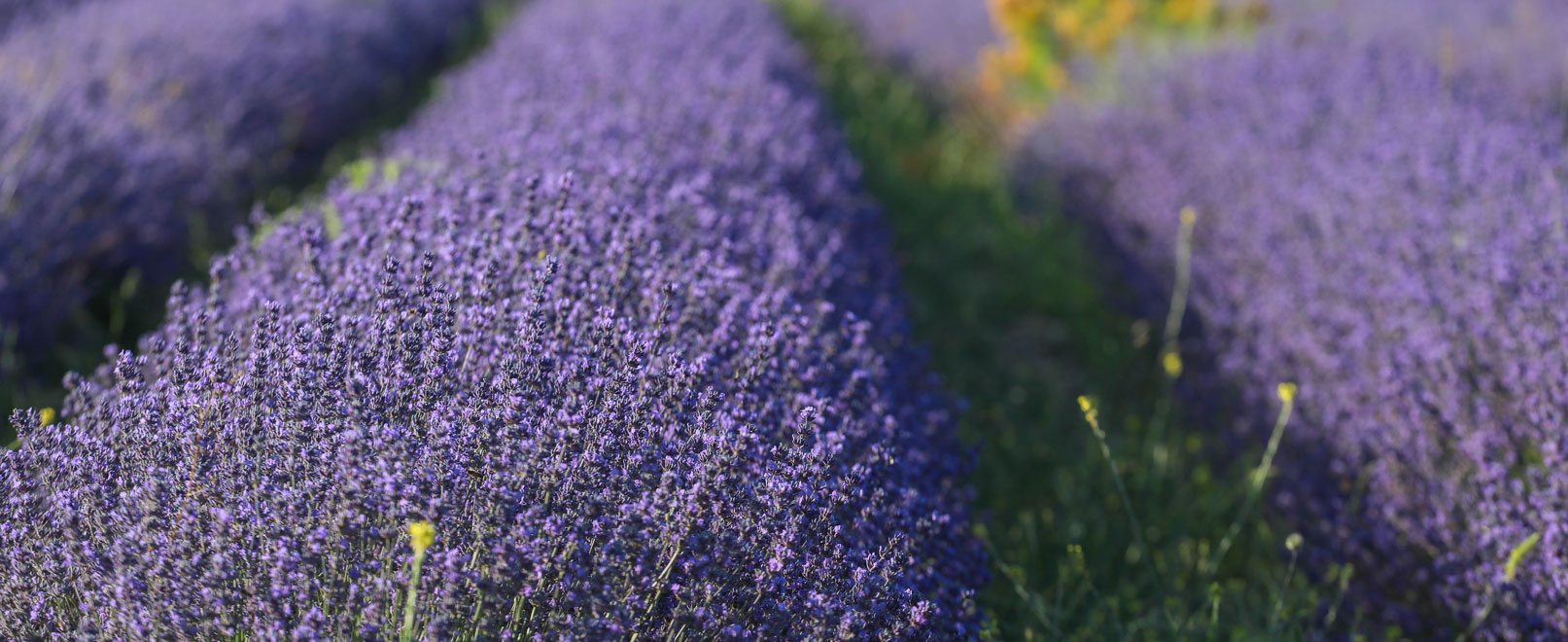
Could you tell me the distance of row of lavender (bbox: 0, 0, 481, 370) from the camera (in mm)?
2980

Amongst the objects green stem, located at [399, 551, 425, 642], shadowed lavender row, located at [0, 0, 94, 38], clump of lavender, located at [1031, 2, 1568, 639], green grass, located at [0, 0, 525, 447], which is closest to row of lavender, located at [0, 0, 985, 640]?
green stem, located at [399, 551, 425, 642]

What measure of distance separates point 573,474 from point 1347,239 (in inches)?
96.6

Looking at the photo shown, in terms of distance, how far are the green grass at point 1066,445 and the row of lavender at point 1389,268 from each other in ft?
0.66

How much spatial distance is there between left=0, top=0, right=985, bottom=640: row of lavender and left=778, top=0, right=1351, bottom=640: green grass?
53 cm

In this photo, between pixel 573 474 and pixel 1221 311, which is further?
pixel 1221 311

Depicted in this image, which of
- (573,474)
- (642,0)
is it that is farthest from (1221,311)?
(642,0)

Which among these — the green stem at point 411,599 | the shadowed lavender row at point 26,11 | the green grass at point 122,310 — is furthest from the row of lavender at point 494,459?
the shadowed lavender row at point 26,11

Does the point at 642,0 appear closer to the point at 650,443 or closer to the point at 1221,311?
the point at 1221,311

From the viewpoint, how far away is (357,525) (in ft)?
4.83

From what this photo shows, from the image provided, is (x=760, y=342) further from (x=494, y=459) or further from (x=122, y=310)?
(x=122, y=310)

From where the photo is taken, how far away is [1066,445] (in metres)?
3.27

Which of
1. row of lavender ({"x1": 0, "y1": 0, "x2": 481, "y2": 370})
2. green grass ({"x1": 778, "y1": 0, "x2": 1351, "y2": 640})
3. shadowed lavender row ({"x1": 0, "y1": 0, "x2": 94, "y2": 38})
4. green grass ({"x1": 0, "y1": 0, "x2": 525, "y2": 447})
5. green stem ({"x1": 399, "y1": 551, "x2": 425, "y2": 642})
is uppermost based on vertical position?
shadowed lavender row ({"x1": 0, "y1": 0, "x2": 94, "y2": 38})

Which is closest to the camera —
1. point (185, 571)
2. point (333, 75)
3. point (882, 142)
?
point (185, 571)

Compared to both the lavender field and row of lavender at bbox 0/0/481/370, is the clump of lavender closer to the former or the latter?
the lavender field
